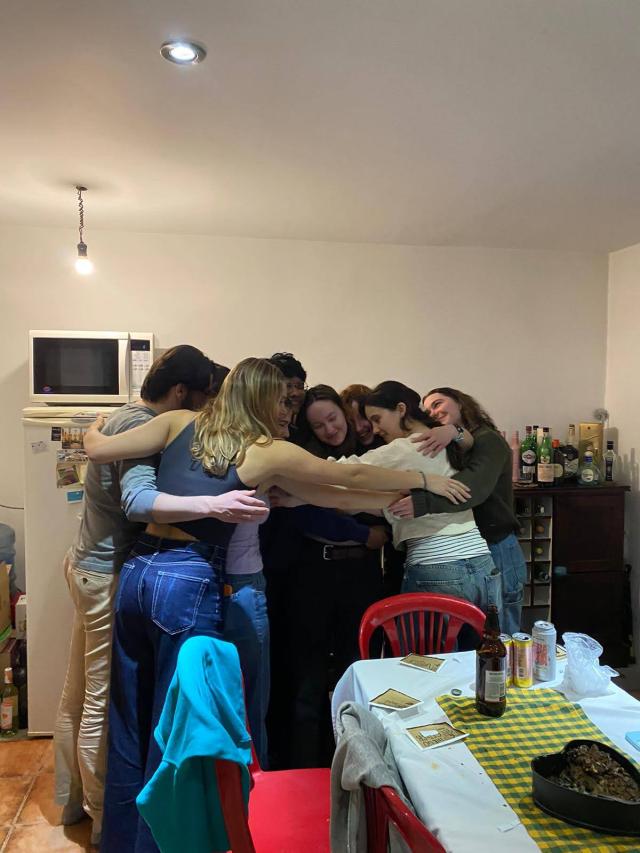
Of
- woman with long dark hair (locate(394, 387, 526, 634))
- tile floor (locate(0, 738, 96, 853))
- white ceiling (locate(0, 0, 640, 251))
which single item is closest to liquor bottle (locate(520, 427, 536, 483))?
woman with long dark hair (locate(394, 387, 526, 634))

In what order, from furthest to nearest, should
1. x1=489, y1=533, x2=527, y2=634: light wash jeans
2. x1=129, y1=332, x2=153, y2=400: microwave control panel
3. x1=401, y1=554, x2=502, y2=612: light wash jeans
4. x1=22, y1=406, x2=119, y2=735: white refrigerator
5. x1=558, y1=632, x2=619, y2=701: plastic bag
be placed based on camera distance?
x1=129, y1=332, x2=153, y2=400: microwave control panel
x1=22, y1=406, x2=119, y2=735: white refrigerator
x1=489, y1=533, x2=527, y2=634: light wash jeans
x1=401, y1=554, x2=502, y2=612: light wash jeans
x1=558, y1=632, x2=619, y2=701: plastic bag

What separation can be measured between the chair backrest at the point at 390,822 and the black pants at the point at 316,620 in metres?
1.07

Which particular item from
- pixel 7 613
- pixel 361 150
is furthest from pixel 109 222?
pixel 7 613

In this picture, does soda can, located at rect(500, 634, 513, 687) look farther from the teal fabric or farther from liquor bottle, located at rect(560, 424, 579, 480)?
liquor bottle, located at rect(560, 424, 579, 480)

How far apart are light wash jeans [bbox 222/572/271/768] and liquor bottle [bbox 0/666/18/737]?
5.53ft

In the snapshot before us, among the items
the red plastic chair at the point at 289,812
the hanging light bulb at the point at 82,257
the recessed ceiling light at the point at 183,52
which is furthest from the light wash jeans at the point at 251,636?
the hanging light bulb at the point at 82,257

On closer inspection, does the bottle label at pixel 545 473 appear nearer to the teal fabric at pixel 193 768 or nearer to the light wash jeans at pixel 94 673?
the light wash jeans at pixel 94 673

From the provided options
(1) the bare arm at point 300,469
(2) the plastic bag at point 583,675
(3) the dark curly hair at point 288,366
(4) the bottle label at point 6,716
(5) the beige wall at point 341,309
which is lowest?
(4) the bottle label at point 6,716

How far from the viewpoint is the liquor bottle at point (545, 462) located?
11.2 ft

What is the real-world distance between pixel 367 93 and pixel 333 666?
6.53 feet

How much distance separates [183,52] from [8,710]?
9.38 ft

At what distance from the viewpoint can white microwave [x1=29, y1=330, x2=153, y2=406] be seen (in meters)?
3.00

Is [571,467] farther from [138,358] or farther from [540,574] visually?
[138,358]

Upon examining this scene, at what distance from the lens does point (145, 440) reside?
179 cm
